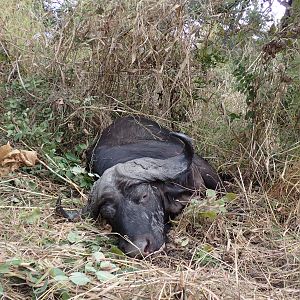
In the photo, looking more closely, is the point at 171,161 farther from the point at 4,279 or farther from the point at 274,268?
the point at 4,279

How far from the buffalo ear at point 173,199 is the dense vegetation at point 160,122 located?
16cm

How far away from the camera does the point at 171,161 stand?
3738 mm

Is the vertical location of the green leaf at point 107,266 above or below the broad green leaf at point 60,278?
below

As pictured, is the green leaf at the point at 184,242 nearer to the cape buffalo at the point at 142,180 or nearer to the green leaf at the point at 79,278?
the cape buffalo at the point at 142,180

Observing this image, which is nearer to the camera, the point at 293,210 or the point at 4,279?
the point at 4,279

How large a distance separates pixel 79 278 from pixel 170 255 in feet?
2.88

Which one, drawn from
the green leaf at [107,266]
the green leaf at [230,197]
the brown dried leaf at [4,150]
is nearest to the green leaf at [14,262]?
the green leaf at [107,266]

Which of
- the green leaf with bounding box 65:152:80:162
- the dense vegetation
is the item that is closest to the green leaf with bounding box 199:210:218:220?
the dense vegetation

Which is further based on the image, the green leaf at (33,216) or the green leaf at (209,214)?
the green leaf at (209,214)

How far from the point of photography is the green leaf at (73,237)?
121 inches

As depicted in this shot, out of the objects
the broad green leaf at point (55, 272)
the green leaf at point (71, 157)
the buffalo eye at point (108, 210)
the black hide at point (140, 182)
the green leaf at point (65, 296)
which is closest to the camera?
the green leaf at point (65, 296)

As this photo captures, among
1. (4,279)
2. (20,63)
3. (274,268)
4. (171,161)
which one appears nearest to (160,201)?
(171,161)

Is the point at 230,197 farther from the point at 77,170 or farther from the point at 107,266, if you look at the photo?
the point at 107,266

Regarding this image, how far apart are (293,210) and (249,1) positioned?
5.58ft
